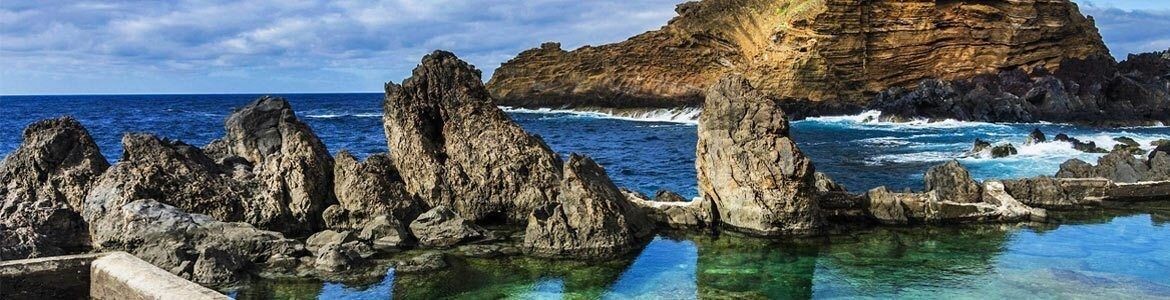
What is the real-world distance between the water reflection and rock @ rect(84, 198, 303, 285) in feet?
3.63

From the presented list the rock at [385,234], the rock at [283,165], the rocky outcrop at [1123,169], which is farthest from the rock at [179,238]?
the rocky outcrop at [1123,169]

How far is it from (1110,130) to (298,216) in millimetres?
45249

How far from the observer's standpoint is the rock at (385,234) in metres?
14.6

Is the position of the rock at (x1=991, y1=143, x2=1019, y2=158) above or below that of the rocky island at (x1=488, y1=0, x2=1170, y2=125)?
below

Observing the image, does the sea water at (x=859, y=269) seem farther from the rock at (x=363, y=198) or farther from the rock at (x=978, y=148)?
the rock at (x=978, y=148)

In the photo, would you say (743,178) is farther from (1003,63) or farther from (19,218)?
(1003,63)

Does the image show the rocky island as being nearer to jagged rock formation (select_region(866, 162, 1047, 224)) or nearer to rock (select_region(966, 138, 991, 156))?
rock (select_region(966, 138, 991, 156))

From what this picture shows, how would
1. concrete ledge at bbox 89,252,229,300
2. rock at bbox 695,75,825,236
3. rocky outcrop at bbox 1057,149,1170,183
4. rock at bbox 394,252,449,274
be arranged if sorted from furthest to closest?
rocky outcrop at bbox 1057,149,1170,183 → rock at bbox 695,75,825,236 → rock at bbox 394,252,449,274 → concrete ledge at bbox 89,252,229,300

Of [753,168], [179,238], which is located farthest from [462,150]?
[179,238]

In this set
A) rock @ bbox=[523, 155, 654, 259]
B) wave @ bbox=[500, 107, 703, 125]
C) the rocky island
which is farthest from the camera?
wave @ bbox=[500, 107, 703, 125]

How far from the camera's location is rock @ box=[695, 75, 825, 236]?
1562 cm

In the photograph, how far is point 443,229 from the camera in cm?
1503

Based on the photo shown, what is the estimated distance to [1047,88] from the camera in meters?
57.8

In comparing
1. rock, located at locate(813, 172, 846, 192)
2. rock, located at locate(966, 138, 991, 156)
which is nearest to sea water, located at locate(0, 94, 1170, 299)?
rock, located at locate(813, 172, 846, 192)
